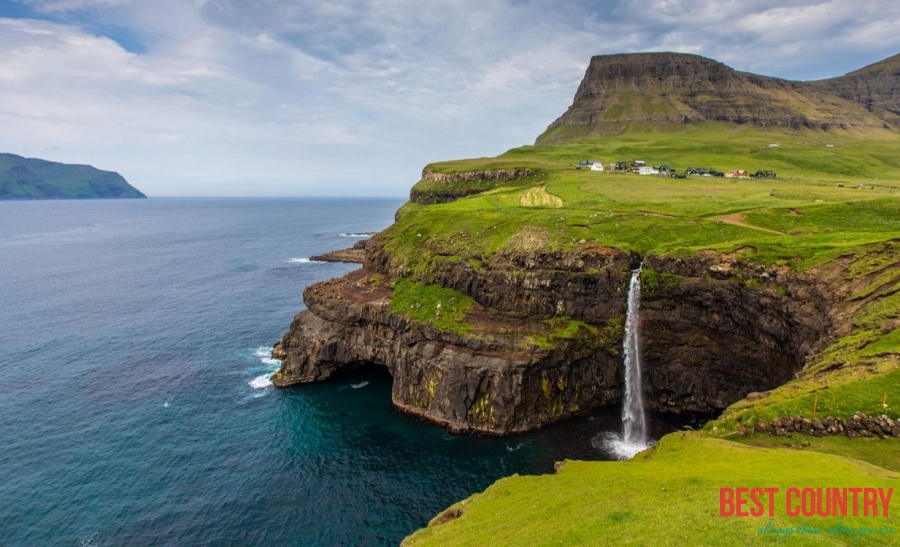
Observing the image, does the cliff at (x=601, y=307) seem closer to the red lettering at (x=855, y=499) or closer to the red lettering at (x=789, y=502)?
the red lettering at (x=855, y=499)

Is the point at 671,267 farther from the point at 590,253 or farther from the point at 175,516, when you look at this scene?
the point at 175,516

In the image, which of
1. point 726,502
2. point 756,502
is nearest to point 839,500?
point 756,502

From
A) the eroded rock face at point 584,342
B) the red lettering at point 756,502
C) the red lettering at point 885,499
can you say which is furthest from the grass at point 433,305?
the red lettering at point 885,499

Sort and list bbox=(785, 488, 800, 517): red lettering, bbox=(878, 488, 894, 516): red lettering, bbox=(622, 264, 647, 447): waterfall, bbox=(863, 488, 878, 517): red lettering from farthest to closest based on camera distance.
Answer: bbox=(622, 264, 647, 447): waterfall, bbox=(785, 488, 800, 517): red lettering, bbox=(878, 488, 894, 516): red lettering, bbox=(863, 488, 878, 517): red lettering

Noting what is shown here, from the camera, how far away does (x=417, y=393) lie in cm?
6519

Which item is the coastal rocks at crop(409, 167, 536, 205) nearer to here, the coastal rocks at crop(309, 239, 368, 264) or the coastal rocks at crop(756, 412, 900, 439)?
the coastal rocks at crop(309, 239, 368, 264)

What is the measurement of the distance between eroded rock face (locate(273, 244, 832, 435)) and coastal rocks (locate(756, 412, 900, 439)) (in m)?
21.0

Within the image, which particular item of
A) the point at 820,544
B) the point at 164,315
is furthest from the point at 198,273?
the point at 820,544

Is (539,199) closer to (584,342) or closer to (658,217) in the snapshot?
(658,217)

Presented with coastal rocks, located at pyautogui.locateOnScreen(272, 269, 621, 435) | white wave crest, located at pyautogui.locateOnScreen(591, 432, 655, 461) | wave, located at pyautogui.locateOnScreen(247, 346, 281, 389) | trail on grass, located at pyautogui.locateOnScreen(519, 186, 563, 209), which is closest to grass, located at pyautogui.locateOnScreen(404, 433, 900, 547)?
white wave crest, located at pyautogui.locateOnScreen(591, 432, 655, 461)

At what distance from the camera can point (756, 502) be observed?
23.4 m

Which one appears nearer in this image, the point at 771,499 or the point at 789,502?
the point at 789,502

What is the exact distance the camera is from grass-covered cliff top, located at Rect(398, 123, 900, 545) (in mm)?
24469

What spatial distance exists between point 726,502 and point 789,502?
2.75 m
